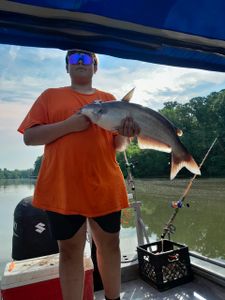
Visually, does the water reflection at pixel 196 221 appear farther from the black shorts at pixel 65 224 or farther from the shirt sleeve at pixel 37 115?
the shirt sleeve at pixel 37 115

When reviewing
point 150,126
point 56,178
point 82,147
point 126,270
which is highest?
point 150,126

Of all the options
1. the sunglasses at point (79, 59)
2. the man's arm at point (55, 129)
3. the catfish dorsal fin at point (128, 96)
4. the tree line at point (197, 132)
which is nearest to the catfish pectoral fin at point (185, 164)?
the catfish dorsal fin at point (128, 96)

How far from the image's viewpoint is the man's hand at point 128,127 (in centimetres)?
158

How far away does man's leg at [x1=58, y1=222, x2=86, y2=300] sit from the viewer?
1.50m

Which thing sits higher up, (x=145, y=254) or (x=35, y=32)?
(x=35, y=32)

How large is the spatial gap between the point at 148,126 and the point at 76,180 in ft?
1.52

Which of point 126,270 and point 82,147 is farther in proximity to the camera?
point 126,270

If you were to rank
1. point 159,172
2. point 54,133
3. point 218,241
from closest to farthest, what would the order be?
point 54,133, point 218,241, point 159,172

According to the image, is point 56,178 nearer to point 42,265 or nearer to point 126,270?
point 42,265

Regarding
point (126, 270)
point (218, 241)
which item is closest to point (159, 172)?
point (218, 241)

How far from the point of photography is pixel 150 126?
1655 mm

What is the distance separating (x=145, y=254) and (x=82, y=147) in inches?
59.6

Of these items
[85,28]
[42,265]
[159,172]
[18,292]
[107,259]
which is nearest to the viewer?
[107,259]

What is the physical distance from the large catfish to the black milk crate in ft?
3.82
